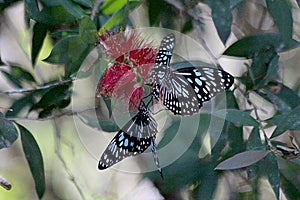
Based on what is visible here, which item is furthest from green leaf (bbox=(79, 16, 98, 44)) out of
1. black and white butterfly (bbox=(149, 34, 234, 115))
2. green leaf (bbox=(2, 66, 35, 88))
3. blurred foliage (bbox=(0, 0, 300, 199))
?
green leaf (bbox=(2, 66, 35, 88))

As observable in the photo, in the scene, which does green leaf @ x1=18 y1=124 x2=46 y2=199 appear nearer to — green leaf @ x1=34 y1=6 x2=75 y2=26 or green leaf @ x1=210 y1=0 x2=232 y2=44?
green leaf @ x1=34 y1=6 x2=75 y2=26

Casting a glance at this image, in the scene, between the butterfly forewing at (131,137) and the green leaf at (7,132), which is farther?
the green leaf at (7,132)

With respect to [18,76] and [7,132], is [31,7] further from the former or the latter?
[18,76]

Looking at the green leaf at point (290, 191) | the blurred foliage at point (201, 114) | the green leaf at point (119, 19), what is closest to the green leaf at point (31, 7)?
the blurred foliage at point (201, 114)

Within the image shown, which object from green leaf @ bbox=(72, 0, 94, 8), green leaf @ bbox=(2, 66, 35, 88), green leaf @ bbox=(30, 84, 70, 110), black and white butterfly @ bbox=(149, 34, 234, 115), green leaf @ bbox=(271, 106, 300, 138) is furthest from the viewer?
green leaf @ bbox=(2, 66, 35, 88)

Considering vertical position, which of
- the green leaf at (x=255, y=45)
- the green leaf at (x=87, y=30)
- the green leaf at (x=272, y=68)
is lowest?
the green leaf at (x=272, y=68)

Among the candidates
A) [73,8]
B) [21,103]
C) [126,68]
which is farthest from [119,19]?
[21,103]

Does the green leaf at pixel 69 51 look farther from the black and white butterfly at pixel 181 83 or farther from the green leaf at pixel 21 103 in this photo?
the green leaf at pixel 21 103

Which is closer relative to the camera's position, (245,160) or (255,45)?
(245,160)
